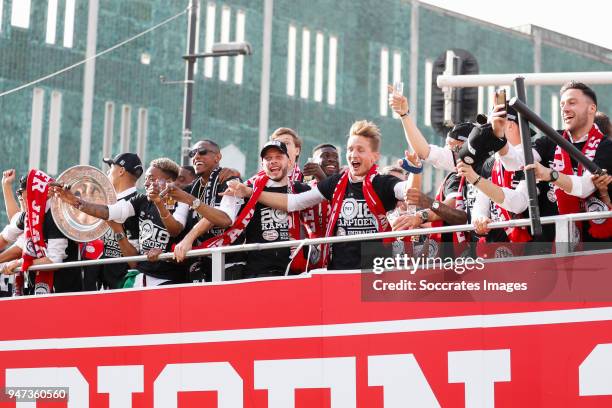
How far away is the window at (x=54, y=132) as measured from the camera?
3039 centimetres

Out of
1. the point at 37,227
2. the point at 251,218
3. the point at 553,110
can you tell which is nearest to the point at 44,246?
the point at 37,227

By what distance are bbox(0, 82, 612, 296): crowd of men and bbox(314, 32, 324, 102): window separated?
1067 inches

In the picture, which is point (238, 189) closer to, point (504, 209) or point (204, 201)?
point (204, 201)

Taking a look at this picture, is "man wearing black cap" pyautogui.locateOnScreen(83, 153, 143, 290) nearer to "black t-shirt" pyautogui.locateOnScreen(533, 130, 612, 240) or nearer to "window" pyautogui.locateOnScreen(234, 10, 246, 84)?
"black t-shirt" pyautogui.locateOnScreen(533, 130, 612, 240)

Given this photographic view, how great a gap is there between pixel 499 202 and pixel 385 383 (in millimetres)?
1440

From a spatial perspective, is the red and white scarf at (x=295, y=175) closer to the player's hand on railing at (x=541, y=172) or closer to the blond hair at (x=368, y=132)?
the blond hair at (x=368, y=132)

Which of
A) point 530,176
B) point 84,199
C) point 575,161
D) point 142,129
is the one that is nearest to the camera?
point 530,176

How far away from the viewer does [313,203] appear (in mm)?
8250

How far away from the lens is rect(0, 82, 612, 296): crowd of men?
6.91 metres

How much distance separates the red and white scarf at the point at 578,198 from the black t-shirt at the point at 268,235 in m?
2.07

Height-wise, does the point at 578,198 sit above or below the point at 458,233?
above

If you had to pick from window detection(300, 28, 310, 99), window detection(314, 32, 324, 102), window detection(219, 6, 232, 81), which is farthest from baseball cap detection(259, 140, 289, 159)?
window detection(314, 32, 324, 102)

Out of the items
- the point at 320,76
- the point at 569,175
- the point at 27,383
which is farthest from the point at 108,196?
the point at 320,76

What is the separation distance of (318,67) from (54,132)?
399 inches
